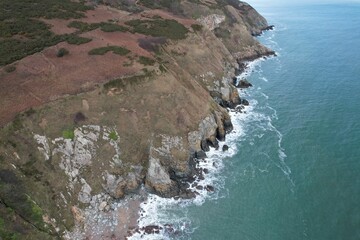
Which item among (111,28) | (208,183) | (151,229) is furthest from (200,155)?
(111,28)

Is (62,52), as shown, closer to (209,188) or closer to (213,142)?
(213,142)

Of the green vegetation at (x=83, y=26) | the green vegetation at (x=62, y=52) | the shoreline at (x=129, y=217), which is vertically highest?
the green vegetation at (x=83, y=26)

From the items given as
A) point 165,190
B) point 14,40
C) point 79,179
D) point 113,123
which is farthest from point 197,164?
point 14,40

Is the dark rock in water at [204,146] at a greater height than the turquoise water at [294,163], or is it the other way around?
the turquoise water at [294,163]

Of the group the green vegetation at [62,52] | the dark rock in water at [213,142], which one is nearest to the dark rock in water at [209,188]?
the dark rock in water at [213,142]

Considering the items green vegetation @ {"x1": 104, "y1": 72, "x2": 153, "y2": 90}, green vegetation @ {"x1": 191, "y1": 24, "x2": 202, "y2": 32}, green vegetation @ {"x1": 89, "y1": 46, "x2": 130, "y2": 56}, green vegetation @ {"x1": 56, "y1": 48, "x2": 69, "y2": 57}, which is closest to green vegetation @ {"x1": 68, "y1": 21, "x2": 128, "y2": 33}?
green vegetation @ {"x1": 89, "y1": 46, "x2": 130, "y2": 56}

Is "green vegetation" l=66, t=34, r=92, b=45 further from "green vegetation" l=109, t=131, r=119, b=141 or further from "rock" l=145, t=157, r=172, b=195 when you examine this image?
"rock" l=145, t=157, r=172, b=195

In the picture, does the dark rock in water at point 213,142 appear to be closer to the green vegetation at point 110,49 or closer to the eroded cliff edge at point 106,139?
the eroded cliff edge at point 106,139
